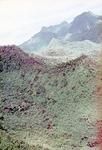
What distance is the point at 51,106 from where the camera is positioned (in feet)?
13.5

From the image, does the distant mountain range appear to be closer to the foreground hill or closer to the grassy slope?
the foreground hill

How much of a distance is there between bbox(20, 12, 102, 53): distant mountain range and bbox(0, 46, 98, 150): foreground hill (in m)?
0.63

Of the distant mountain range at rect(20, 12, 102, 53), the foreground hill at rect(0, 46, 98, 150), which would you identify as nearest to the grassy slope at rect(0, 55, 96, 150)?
the foreground hill at rect(0, 46, 98, 150)

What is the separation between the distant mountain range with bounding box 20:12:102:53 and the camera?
5.38 meters

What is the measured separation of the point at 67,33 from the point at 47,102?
6.17 ft

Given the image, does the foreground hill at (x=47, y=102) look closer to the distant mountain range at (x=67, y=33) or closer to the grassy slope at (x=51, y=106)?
the grassy slope at (x=51, y=106)

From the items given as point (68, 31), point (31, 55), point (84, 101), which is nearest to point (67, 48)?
point (68, 31)

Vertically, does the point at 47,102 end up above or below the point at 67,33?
below

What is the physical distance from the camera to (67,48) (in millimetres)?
5598

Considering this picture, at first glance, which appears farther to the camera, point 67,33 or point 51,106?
point 67,33

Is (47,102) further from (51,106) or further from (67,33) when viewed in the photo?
(67,33)

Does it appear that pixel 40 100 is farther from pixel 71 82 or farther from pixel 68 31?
pixel 68 31

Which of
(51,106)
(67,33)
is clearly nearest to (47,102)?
(51,106)

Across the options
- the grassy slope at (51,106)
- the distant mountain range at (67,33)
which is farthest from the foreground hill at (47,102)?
the distant mountain range at (67,33)
